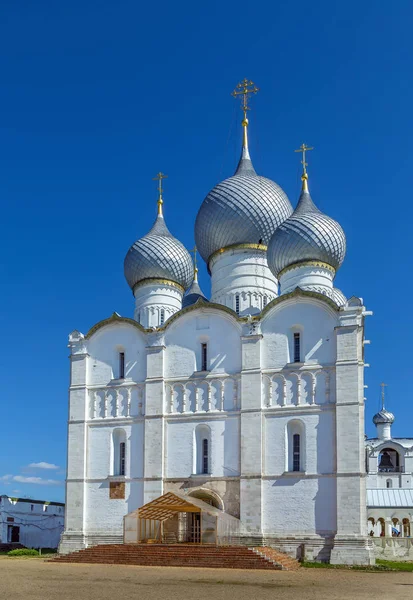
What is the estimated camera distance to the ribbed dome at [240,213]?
1240 inches

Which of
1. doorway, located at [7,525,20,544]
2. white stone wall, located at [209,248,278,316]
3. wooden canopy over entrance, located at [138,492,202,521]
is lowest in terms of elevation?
doorway, located at [7,525,20,544]

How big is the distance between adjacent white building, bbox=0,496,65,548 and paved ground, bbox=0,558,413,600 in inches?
557

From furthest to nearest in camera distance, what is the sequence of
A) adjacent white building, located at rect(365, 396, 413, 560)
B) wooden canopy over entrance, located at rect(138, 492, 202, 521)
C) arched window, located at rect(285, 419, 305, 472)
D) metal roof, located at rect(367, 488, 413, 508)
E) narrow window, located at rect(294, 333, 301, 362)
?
metal roof, located at rect(367, 488, 413, 508) < adjacent white building, located at rect(365, 396, 413, 560) < narrow window, located at rect(294, 333, 301, 362) < arched window, located at rect(285, 419, 305, 472) < wooden canopy over entrance, located at rect(138, 492, 202, 521)

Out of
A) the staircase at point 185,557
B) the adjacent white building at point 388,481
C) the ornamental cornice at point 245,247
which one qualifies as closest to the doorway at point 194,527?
the staircase at point 185,557

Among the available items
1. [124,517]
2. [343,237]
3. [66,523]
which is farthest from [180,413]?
[343,237]

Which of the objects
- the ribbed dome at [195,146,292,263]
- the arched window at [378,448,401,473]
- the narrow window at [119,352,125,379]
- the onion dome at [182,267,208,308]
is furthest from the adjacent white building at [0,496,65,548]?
the arched window at [378,448,401,473]

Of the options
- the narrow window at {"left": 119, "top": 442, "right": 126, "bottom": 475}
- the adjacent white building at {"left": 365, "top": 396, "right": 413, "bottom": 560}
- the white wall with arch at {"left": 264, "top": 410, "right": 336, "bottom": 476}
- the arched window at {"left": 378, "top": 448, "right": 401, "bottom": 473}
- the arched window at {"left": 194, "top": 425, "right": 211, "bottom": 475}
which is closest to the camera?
the white wall with arch at {"left": 264, "top": 410, "right": 336, "bottom": 476}

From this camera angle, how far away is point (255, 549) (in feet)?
76.4

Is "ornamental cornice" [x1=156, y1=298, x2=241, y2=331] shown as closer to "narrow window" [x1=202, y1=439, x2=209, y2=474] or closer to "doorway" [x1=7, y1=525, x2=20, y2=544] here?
"narrow window" [x1=202, y1=439, x2=209, y2=474]

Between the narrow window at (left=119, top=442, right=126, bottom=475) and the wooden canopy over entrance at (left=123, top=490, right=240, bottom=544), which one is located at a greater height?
the narrow window at (left=119, top=442, right=126, bottom=475)

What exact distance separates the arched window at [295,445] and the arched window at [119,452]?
6334 mm

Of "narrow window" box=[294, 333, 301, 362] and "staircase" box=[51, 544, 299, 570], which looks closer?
"staircase" box=[51, 544, 299, 570]

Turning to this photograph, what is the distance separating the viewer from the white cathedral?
25.6m

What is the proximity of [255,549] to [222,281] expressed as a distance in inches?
472
